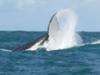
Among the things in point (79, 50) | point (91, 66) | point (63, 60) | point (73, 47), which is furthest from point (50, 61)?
point (73, 47)

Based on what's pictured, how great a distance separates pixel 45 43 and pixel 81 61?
8237 mm

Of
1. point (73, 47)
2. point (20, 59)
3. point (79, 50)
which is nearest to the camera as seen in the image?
point (20, 59)

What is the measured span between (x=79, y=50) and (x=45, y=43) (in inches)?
114

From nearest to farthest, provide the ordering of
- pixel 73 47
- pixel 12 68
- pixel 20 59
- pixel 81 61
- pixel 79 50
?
pixel 12 68
pixel 81 61
pixel 20 59
pixel 79 50
pixel 73 47

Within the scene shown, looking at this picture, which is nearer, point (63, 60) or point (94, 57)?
point (63, 60)

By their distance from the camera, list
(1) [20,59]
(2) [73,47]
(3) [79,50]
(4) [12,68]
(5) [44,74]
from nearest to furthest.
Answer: (5) [44,74] < (4) [12,68] < (1) [20,59] < (3) [79,50] < (2) [73,47]

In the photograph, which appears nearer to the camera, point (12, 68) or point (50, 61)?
point (12, 68)

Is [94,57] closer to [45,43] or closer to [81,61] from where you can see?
[81,61]

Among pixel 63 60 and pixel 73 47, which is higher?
pixel 63 60

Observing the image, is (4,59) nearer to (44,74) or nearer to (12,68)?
(12,68)

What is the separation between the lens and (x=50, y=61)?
2278 centimetres

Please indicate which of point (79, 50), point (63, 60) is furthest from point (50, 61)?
point (79, 50)

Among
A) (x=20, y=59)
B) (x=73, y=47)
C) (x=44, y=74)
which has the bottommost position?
(x=73, y=47)

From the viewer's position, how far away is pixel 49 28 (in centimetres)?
2986
